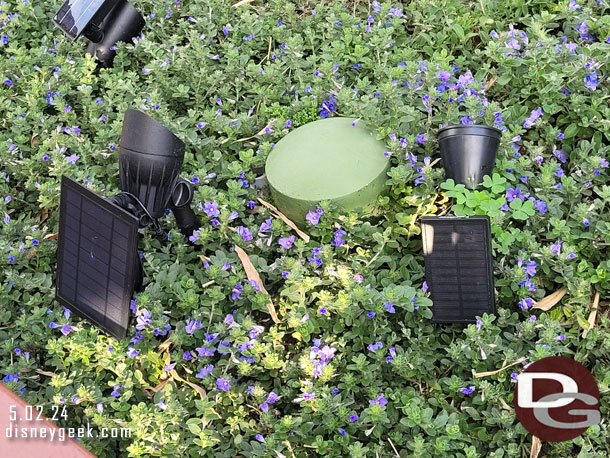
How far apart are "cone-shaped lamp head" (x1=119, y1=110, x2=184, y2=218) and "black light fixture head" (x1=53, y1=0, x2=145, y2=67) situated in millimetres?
1234

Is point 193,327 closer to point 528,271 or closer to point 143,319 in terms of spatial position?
point 143,319

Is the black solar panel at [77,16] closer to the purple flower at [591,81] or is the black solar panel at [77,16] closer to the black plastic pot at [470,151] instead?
the black plastic pot at [470,151]

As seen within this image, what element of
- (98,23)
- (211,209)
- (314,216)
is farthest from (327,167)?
(98,23)

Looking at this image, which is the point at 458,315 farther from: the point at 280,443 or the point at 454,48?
the point at 454,48

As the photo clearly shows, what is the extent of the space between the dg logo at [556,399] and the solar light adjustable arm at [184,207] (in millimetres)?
1382

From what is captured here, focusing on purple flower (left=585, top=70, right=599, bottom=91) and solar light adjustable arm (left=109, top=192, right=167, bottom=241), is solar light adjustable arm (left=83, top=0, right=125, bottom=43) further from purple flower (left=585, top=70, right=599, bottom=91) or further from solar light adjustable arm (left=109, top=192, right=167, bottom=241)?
purple flower (left=585, top=70, right=599, bottom=91)

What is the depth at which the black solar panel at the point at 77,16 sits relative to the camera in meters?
3.76

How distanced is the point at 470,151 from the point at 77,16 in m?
2.11

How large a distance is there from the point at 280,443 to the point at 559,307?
116 cm

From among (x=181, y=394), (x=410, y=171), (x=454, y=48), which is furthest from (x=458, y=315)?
(x=454, y=48)

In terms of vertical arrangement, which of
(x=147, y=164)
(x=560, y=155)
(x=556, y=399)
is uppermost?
(x=147, y=164)

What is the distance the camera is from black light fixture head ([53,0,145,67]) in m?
3.77

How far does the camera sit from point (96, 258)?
8.75 feet

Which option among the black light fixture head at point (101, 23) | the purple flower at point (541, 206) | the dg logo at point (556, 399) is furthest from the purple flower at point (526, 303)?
the black light fixture head at point (101, 23)
